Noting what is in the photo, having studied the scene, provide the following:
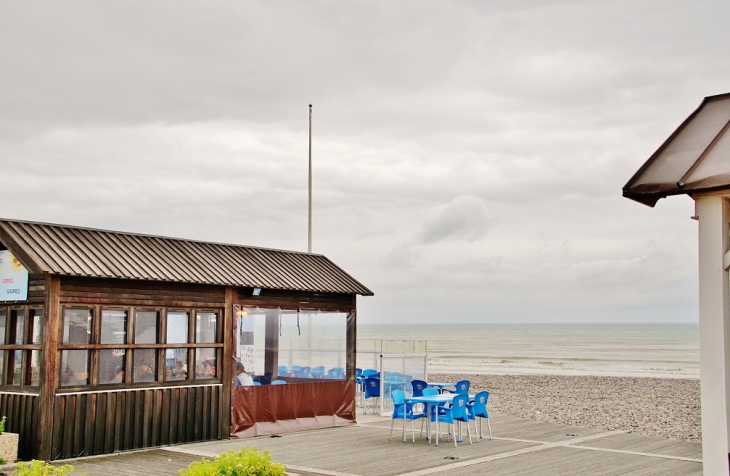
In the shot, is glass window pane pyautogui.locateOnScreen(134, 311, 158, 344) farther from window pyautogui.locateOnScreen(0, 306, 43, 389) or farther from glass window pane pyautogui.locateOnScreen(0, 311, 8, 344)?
glass window pane pyautogui.locateOnScreen(0, 311, 8, 344)

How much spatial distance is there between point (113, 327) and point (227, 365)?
6.89ft

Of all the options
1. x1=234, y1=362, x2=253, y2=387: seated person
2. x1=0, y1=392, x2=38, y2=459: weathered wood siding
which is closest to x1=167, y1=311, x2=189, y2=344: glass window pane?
x1=234, y1=362, x2=253, y2=387: seated person

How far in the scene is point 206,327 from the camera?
41.1 ft

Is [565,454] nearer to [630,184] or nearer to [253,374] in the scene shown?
[253,374]

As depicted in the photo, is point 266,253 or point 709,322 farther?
point 266,253

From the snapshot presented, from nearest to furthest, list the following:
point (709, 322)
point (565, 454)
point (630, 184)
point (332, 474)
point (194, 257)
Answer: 1. point (709, 322)
2. point (630, 184)
3. point (332, 474)
4. point (565, 454)
5. point (194, 257)

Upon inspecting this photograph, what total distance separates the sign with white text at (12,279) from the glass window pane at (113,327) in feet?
3.55

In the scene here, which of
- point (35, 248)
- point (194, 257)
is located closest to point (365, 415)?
point (194, 257)

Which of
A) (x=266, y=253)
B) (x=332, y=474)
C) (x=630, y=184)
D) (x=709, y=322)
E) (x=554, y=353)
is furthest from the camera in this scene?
(x=554, y=353)

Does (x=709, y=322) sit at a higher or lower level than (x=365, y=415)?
higher

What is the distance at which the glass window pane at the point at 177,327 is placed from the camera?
11977mm

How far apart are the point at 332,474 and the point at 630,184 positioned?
6.23m

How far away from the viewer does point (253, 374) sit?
13352 millimetres

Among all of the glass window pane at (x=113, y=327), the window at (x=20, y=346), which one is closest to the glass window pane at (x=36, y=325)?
the window at (x=20, y=346)
